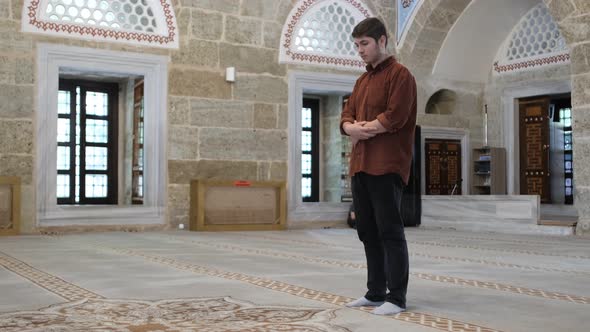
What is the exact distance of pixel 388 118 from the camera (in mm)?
2783

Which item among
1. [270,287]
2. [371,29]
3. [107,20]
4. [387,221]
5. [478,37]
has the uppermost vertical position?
[478,37]

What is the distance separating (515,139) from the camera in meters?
10.8

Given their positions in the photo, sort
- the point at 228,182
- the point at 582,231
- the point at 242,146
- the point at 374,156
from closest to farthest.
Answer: the point at 374,156 < the point at 582,231 < the point at 228,182 < the point at 242,146

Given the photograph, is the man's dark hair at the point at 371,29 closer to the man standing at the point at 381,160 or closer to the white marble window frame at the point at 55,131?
the man standing at the point at 381,160

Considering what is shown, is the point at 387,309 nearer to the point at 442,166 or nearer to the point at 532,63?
the point at 442,166

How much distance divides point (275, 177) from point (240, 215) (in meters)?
0.90

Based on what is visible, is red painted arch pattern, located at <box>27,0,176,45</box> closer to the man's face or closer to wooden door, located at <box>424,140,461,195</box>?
wooden door, located at <box>424,140,461,195</box>

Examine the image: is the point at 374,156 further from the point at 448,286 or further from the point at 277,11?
the point at 277,11

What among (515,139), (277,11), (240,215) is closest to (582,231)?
(515,139)

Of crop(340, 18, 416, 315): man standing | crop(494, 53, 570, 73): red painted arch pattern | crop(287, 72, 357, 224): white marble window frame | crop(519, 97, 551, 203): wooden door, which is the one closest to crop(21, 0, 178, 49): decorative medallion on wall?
crop(287, 72, 357, 224): white marble window frame

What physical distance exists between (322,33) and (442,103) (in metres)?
2.49

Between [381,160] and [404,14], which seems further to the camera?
[404,14]

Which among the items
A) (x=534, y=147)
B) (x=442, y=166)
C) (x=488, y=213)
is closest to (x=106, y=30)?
(x=488, y=213)

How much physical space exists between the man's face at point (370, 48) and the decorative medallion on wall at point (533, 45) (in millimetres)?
7741
